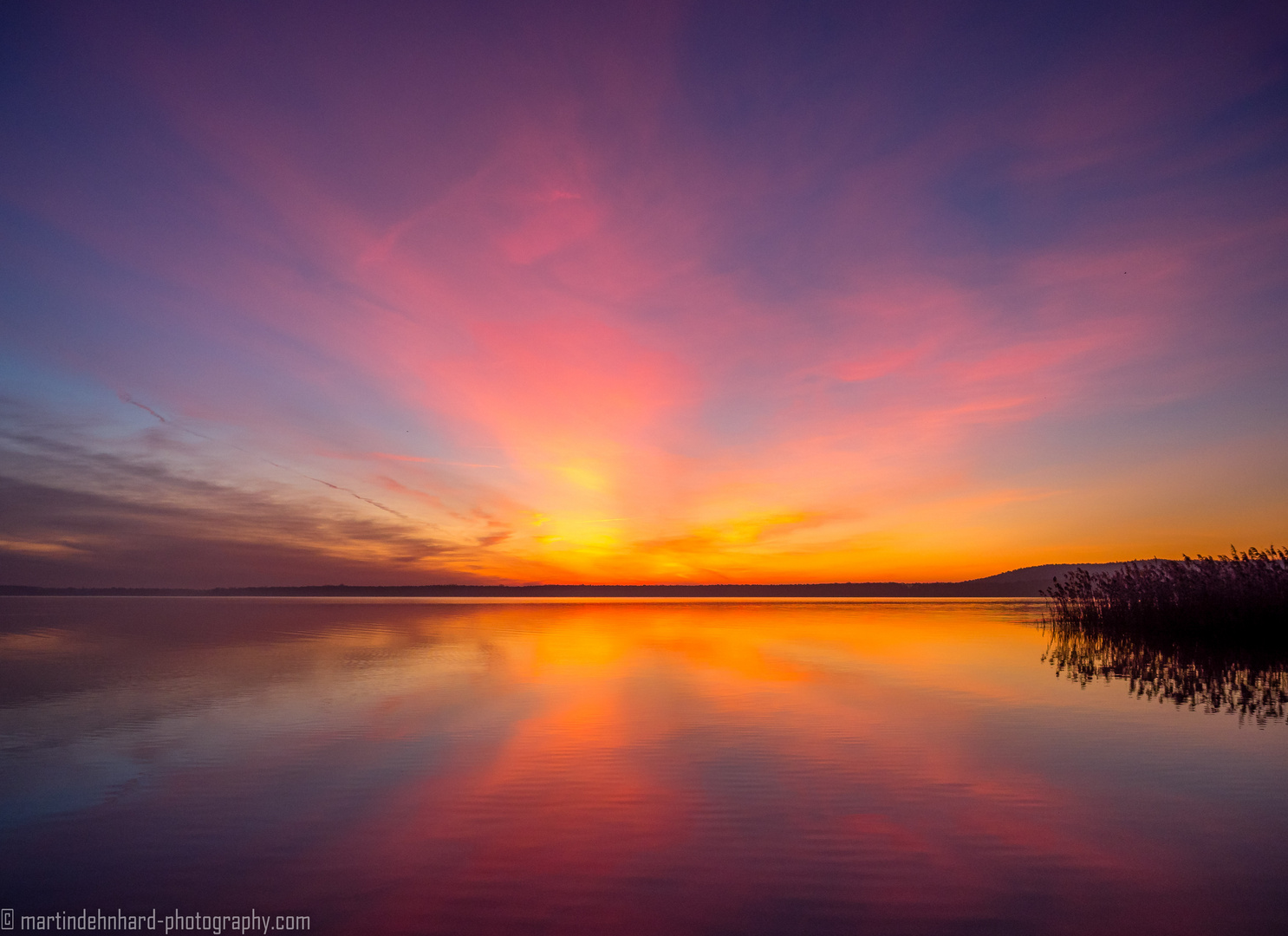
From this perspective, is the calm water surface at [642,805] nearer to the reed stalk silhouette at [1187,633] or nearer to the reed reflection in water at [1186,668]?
the reed reflection in water at [1186,668]

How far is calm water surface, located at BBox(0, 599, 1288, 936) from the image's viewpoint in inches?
226

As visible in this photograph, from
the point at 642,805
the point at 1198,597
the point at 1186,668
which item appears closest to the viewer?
the point at 642,805

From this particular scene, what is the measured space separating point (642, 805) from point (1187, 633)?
94.8ft

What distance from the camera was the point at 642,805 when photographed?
8.27m

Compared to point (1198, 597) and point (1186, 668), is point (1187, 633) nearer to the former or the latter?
point (1198, 597)

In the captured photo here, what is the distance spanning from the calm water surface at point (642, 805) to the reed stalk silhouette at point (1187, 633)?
261 centimetres

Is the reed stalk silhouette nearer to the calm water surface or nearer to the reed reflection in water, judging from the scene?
the reed reflection in water

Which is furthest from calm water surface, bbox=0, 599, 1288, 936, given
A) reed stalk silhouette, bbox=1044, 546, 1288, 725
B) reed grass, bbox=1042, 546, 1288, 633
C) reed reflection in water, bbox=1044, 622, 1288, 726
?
reed grass, bbox=1042, 546, 1288, 633

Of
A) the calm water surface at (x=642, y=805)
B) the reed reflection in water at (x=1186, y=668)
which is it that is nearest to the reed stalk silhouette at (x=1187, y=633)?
the reed reflection in water at (x=1186, y=668)

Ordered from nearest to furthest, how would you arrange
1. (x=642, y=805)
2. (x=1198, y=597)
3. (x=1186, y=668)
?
1. (x=642, y=805)
2. (x=1186, y=668)
3. (x=1198, y=597)

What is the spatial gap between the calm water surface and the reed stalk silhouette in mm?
2614

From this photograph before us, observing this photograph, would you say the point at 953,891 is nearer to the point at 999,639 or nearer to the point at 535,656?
the point at 535,656

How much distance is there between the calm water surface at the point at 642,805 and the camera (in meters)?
5.74

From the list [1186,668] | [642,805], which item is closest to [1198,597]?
[1186,668]
